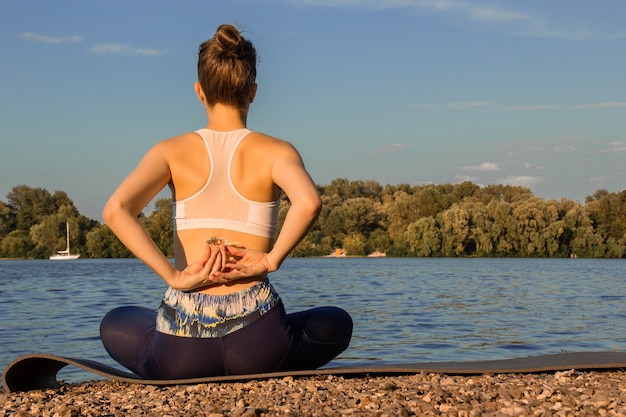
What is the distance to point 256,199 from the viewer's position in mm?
3730

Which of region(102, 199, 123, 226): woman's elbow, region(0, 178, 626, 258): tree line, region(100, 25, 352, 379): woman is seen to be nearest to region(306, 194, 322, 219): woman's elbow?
region(100, 25, 352, 379): woman

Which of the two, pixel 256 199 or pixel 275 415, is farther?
pixel 256 199

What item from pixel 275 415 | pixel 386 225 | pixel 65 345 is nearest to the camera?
pixel 275 415

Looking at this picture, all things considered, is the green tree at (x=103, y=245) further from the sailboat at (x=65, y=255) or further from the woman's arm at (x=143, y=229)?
the woman's arm at (x=143, y=229)

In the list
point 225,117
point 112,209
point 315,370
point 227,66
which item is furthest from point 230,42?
point 315,370

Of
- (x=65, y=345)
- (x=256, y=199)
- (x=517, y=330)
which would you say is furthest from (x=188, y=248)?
(x=517, y=330)

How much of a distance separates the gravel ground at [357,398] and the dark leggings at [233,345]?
0.09m

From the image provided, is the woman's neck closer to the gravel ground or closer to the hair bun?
the hair bun

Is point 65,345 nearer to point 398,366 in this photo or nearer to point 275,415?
point 398,366

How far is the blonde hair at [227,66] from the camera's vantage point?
12.0 ft

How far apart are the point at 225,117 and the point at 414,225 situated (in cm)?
5447

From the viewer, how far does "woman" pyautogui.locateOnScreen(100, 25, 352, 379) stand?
3611 mm

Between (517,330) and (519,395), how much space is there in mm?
6670

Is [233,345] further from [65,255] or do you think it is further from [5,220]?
[5,220]
